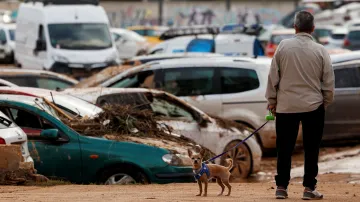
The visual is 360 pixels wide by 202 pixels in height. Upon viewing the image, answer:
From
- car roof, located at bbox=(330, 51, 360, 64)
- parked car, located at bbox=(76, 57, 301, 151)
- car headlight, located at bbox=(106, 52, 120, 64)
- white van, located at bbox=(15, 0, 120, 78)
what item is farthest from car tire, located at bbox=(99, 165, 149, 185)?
car headlight, located at bbox=(106, 52, 120, 64)

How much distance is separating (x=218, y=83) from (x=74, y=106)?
15.2ft

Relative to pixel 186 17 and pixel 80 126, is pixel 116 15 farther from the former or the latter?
pixel 80 126

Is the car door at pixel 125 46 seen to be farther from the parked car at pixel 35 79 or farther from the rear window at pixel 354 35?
the parked car at pixel 35 79

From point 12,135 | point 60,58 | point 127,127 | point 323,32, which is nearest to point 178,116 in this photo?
point 127,127

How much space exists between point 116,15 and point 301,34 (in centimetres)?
5617

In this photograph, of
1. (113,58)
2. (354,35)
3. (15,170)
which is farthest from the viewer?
(354,35)

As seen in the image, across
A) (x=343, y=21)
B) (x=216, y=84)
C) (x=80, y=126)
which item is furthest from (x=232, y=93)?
(x=343, y=21)

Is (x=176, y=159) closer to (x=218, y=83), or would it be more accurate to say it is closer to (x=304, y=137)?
(x=304, y=137)

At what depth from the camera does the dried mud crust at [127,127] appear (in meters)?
13.4

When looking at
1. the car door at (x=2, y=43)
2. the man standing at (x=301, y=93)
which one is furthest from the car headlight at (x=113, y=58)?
the man standing at (x=301, y=93)

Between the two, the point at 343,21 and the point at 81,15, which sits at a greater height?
the point at 81,15

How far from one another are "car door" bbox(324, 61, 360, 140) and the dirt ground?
6316 millimetres

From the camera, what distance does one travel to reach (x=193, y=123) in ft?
52.1

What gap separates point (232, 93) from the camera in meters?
18.5
